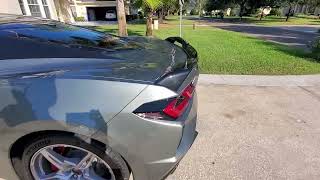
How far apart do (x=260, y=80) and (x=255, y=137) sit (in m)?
3.02

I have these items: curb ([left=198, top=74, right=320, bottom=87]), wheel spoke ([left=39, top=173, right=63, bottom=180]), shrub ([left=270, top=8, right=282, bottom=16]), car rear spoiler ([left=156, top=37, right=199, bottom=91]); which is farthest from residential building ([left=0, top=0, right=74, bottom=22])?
shrub ([left=270, top=8, right=282, bottom=16])

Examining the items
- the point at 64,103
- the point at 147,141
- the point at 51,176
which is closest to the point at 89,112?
the point at 64,103

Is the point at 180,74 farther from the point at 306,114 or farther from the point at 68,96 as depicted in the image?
the point at 306,114

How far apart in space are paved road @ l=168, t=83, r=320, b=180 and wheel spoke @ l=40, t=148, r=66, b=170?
3.70 feet

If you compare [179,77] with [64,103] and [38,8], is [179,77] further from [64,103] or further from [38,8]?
[38,8]

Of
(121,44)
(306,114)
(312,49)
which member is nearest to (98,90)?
(121,44)

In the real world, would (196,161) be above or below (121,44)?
below

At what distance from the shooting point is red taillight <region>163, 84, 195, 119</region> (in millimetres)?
A: 2271

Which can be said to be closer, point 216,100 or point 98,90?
point 98,90

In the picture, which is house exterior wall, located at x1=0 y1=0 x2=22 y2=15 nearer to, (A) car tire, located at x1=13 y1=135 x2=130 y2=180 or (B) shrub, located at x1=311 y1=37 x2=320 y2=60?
(A) car tire, located at x1=13 y1=135 x2=130 y2=180

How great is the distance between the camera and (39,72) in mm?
2336

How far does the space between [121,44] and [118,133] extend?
1.32m

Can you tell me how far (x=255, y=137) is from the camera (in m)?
3.88

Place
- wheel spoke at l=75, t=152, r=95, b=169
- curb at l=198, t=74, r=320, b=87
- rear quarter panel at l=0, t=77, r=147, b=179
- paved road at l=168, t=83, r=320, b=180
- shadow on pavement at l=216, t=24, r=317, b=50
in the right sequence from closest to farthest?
1. rear quarter panel at l=0, t=77, r=147, b=179
2. wheel spoke at l=75, t=152, r=95, b=169
3. paved road at l=168, t=83, r=320, b=180
4. curb at l=198, t=74, r=320, b=87
5. shadow on pavement at l=216, t=24, r=317, b=50
